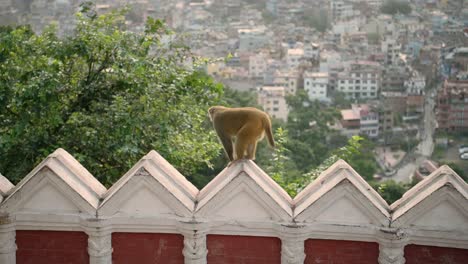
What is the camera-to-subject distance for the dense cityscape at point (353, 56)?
5050 centimetres

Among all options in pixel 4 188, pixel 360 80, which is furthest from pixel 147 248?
pixel 360 80

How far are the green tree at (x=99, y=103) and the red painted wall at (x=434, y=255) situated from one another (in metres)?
3.81

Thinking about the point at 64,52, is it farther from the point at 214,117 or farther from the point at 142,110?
the point at 214,117

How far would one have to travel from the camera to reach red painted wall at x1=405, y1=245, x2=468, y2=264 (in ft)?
12.8

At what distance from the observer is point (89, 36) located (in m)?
8.89

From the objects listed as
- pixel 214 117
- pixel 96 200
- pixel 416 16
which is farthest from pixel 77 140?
pixel 416 16

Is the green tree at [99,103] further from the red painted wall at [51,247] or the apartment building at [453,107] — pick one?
the apartment building at [453,107]

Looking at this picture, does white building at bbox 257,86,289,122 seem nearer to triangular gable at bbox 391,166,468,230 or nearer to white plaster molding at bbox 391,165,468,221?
white plaster molding at bbox 391,165,468,221

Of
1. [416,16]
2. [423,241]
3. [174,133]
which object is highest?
[423,241]

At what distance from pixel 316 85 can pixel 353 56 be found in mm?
12648

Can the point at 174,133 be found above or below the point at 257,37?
above

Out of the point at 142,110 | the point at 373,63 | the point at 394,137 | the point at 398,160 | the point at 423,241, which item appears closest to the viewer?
the point at 423,241

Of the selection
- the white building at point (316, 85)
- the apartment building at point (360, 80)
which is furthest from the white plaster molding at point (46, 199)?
the apartment building at point (360, 80)

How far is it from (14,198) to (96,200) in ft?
1.62
